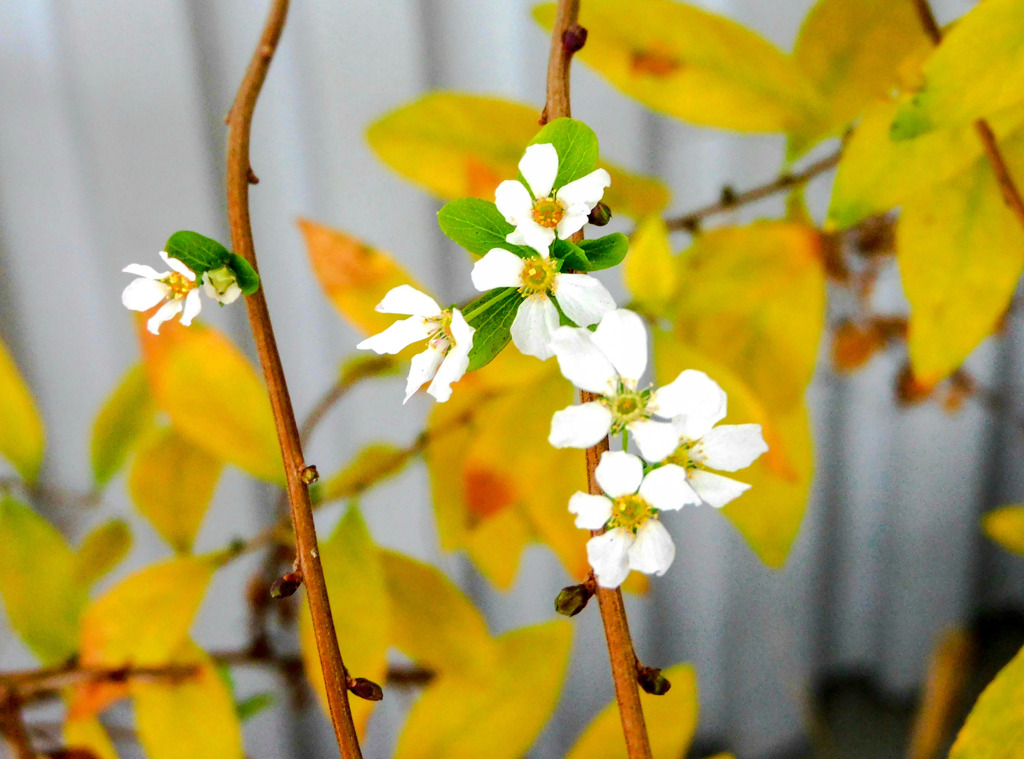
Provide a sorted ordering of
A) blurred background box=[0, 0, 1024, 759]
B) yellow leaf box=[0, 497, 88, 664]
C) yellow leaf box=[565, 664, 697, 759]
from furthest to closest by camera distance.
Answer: blurred background box=[0, 0, 1024, 759], yellow leaf box=[0, 497, 88, 664], yellow leaf box=[565, 664, 697, 759]

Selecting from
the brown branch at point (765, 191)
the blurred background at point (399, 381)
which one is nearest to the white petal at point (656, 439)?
→ the brown branch at point (765, 191)

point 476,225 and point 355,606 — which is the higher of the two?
point 476,225

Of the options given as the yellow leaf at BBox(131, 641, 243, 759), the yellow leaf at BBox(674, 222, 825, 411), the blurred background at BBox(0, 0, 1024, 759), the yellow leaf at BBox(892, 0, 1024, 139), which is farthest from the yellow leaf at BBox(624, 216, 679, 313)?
the blurred background at BBox(0, 0, 1024, 759)

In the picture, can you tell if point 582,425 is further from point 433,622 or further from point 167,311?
point 433,622

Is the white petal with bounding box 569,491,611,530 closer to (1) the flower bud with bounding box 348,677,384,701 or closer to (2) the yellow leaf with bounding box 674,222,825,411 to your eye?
Answer: (1) the flower bud with bounding box 348,677,384,701

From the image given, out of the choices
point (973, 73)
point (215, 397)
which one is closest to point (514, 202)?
point (973, 73)

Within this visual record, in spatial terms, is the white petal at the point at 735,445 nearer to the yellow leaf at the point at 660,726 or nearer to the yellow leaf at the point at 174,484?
the yellow leaf at the point at 660,726
